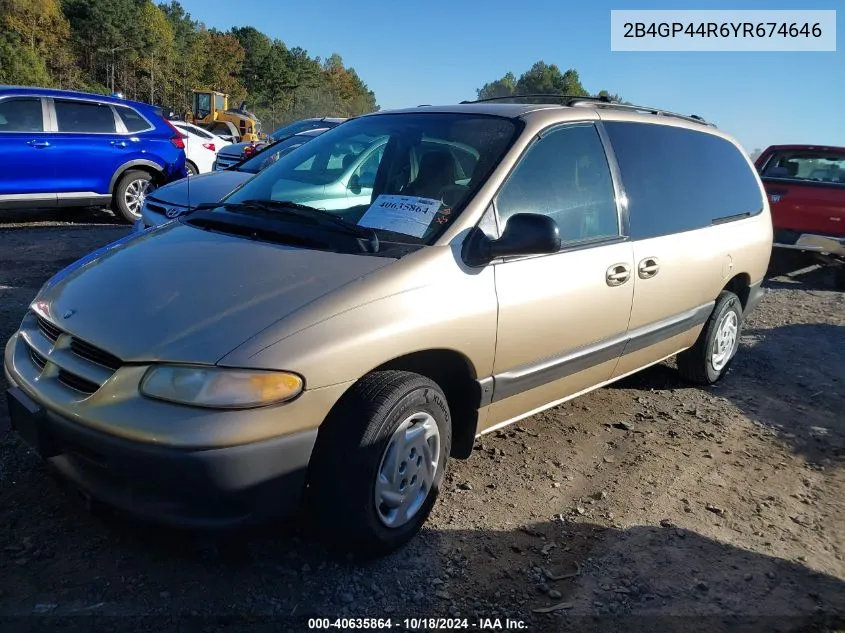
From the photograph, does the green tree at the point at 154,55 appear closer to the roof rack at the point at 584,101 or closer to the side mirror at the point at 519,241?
the roof rack at the point at 584,101

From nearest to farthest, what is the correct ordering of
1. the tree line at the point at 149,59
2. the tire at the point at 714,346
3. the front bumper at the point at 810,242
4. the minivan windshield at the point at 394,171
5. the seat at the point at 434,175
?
1. the minivan windshield at the point at 394,171
2. the seat at the point at 434,175
3. the tire at the point at 714,346
4. the front bumper at the point at 810,242
5. the tree line at the point at 149,59

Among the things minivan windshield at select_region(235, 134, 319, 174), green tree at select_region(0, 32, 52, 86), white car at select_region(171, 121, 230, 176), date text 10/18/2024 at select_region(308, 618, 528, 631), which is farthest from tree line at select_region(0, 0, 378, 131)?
date text 10/18/2024 at select_region(308, 618, 528, 631)

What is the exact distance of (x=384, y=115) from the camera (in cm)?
383

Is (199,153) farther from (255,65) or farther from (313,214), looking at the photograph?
(255,65)

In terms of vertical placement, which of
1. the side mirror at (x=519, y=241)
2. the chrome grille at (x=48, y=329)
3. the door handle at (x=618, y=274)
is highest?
the side mirror at (x=519, y=241)

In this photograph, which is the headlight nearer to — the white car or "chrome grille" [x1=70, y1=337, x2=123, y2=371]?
"chrome grille" [x1=70, y1=337, x2=123, y2=371]

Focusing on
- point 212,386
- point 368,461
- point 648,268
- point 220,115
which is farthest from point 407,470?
point 220,115

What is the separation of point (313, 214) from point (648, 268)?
72.1 inches

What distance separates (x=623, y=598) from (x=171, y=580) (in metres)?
1.66

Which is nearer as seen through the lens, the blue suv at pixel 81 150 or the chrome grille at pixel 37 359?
the chrome grille at pixel 37 359

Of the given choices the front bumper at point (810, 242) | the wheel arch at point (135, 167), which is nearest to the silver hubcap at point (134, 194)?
the wheel arch at point (135, 167)

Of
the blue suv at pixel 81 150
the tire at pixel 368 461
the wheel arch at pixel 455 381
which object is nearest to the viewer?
the tire at pixel 368 461

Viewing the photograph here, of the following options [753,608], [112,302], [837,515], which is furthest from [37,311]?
[837,515]

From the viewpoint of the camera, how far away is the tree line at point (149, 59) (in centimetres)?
4672
